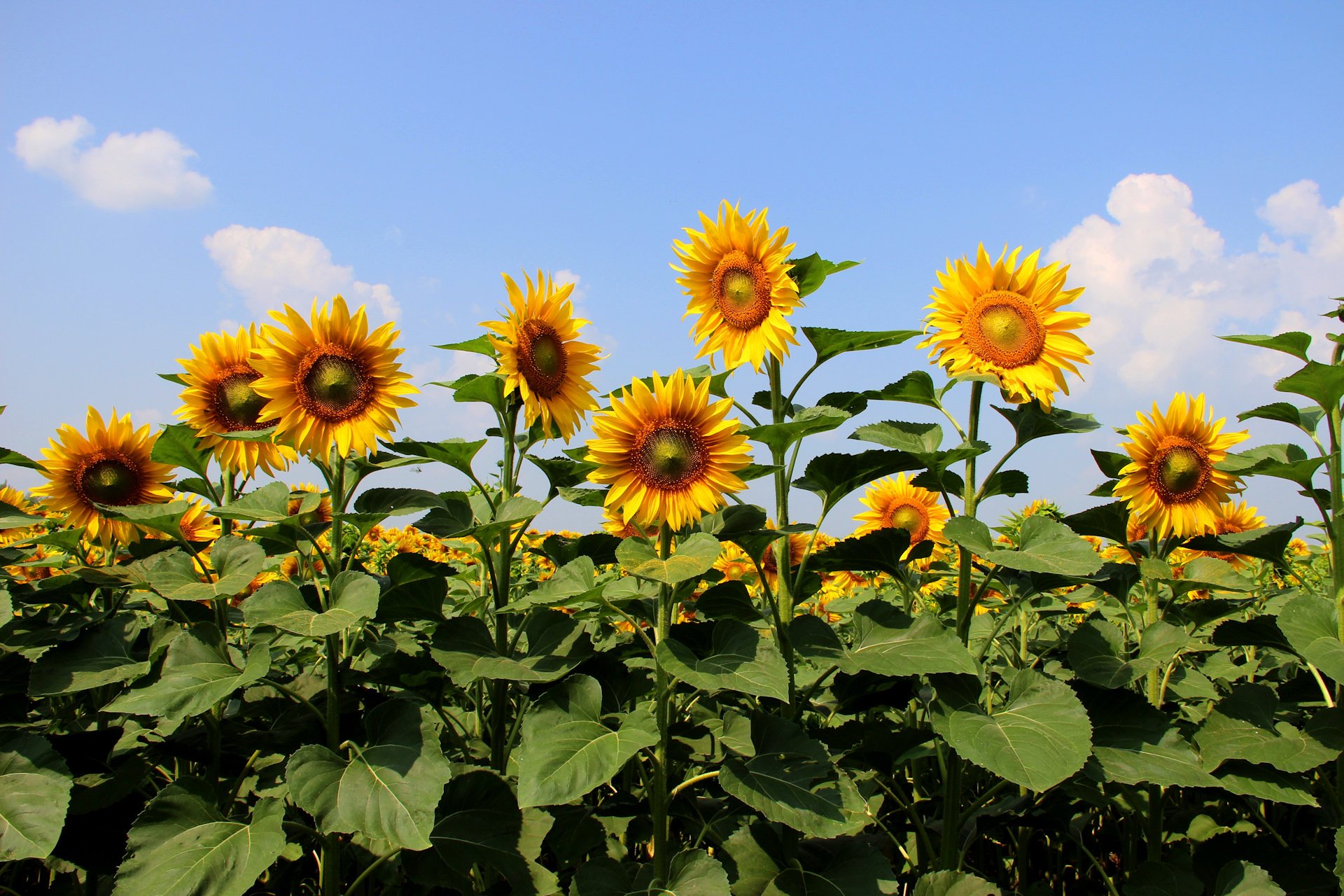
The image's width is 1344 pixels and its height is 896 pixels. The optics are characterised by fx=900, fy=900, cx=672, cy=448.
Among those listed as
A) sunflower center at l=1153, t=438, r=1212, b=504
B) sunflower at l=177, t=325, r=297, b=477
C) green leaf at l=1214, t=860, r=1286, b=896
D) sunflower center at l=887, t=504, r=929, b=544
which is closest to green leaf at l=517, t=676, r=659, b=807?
sunflower at l=177, t=325, r=297, b=477

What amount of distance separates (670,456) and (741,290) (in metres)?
0.71

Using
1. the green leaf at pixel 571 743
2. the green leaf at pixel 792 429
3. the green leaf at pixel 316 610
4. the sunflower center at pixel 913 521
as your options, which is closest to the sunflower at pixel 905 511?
the sunflower center at pixel 913 521

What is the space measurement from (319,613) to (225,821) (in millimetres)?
599

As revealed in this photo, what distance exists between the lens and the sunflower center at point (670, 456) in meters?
2.44

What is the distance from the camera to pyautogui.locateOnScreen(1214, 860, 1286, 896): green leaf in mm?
2520

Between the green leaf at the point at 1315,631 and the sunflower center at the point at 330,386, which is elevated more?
the sunflower center at the point at 330,386

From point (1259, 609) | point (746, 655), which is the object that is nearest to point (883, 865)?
point (746, 655)

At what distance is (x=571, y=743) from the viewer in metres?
2.13

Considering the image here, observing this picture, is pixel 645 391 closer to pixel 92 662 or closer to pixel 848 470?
pixel 848 470

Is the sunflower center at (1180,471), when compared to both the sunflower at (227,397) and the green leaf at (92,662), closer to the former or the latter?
the sunflower at (227,397)

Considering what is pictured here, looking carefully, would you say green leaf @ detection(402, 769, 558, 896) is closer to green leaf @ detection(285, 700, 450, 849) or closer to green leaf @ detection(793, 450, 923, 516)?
green leaf @ detection(285, 700, 450, 849)

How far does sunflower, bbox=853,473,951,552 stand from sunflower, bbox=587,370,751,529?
5.62 ft

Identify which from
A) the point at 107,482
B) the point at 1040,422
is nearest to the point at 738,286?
the point at 1040,422

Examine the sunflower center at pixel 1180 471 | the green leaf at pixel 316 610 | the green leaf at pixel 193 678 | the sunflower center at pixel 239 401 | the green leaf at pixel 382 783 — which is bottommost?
the green leaf at pixel 382 783
